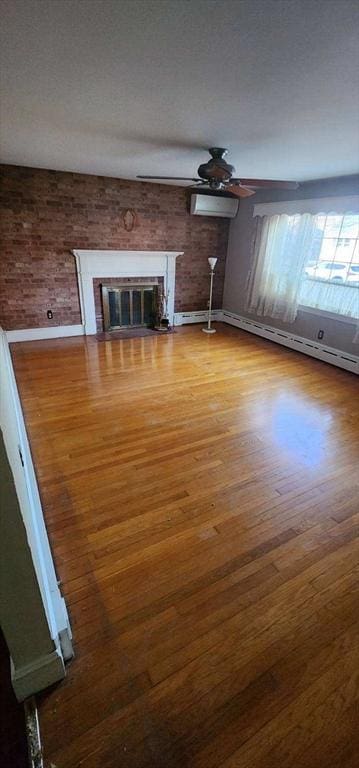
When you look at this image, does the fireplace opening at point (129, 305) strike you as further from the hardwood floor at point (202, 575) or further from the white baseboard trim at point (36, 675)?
the white baseboard trim at point (36, 675)

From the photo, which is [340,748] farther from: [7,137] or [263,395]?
[7,137]

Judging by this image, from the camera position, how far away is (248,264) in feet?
16.9

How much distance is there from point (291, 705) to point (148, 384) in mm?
2610

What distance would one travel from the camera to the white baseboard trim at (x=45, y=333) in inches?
171

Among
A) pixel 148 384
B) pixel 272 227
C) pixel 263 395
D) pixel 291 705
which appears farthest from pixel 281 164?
pixel 291 705

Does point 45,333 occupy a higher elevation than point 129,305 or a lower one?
lower

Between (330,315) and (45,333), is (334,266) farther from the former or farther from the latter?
(45,333)

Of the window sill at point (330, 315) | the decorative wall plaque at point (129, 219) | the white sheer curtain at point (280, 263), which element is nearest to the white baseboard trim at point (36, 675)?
the window sill at point (330, 315)

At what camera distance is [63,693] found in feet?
3.64

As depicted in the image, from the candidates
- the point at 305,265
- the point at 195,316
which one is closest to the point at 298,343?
the point at 305,265

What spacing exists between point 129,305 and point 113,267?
0.60 m

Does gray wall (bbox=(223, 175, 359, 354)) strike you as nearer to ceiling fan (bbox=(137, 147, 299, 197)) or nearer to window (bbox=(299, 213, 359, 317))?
window (bbox=(299, 213, 359, 317))

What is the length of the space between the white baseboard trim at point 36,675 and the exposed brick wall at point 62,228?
400cm

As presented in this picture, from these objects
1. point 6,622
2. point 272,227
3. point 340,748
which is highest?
point 272,227
